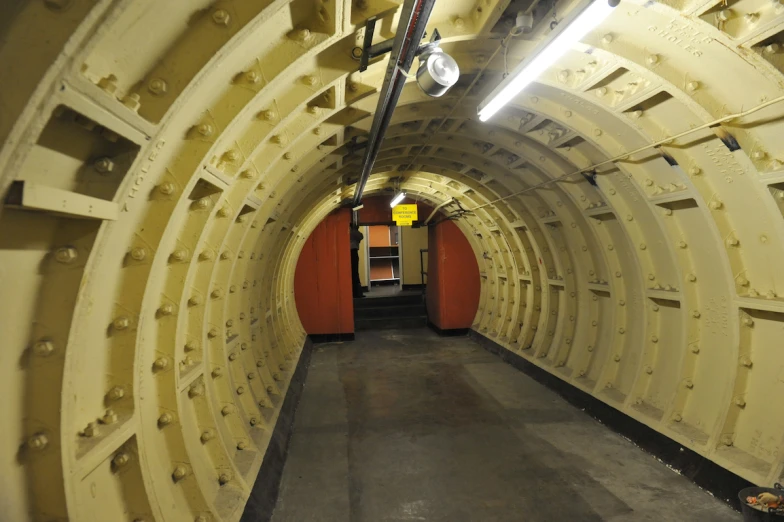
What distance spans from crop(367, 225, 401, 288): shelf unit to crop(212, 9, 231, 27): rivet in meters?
22.1

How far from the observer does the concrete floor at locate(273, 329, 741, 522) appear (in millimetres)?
4590

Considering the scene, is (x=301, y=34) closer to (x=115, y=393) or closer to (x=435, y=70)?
(x=435, y=70)

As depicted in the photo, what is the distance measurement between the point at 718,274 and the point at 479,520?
11.5 feet

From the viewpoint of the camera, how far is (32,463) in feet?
7.13

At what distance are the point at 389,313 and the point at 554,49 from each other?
549 inches

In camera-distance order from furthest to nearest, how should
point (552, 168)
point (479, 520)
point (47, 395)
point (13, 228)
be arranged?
point (552, 168)
point (479, 520)
point (47, 395)
point (13, 228)

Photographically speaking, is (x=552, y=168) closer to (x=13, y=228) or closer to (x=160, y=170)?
(x=160, y=170)

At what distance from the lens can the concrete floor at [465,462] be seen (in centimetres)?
459

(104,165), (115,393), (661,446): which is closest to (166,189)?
(104,165)

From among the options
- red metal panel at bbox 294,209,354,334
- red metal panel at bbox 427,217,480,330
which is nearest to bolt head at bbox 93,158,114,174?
red metal panel at bbox 294,209,354,334

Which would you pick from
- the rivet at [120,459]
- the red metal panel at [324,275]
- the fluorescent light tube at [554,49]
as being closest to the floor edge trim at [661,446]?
the fluorescent light tube at [554,49]

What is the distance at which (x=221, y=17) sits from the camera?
239 cm

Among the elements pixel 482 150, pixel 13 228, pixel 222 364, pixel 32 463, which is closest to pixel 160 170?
pixel 13 228

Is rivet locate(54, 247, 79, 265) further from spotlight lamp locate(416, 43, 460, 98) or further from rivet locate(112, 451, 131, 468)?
spotlight lamp locate(416, 43, 460, 98)
